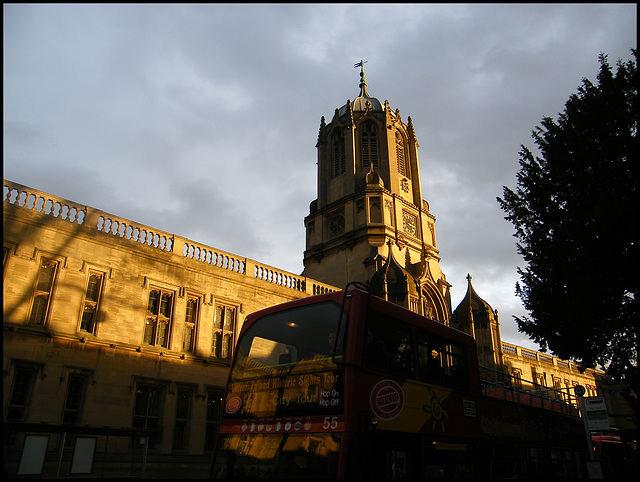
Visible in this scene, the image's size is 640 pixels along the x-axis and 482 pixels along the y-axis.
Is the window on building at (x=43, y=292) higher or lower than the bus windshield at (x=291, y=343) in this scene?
higher

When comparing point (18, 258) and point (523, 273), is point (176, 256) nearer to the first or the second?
point (18, 258)

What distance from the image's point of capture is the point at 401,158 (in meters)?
40.2

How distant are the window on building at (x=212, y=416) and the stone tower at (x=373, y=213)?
A: 13510mm

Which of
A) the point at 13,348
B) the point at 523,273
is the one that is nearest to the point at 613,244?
the point at 523,273

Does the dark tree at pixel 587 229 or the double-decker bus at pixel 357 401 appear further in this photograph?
the dark tree at pixel 587 229

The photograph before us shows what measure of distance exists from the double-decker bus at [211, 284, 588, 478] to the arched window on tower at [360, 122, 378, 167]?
2895cm

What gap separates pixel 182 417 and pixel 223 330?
12.0ft

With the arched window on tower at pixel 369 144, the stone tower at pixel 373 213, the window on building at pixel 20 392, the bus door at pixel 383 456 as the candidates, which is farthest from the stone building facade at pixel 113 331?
the arched window on tower at pixel 369 144

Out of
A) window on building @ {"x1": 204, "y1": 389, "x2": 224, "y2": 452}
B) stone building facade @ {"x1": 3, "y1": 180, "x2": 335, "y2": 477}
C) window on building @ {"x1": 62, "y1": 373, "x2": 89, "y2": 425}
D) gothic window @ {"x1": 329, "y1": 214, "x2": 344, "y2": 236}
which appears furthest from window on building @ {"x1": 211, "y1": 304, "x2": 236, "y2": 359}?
gothic window @ {"x1": 329, "y1": 214, "x2": 344, "y2": 236}

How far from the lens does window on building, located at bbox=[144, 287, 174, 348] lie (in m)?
17.3

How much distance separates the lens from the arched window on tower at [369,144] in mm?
38688

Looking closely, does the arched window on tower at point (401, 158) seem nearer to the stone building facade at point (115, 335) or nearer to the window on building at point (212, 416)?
the stone building facade at point (115, 335)

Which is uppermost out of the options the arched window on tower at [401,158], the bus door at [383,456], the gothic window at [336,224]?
the arched window on tower at [401,158]

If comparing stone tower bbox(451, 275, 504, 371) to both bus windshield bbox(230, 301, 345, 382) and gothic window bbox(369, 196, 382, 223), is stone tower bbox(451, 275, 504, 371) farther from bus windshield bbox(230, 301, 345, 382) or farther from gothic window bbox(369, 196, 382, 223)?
bus windshield bbox(230, 301, 345, 382)
